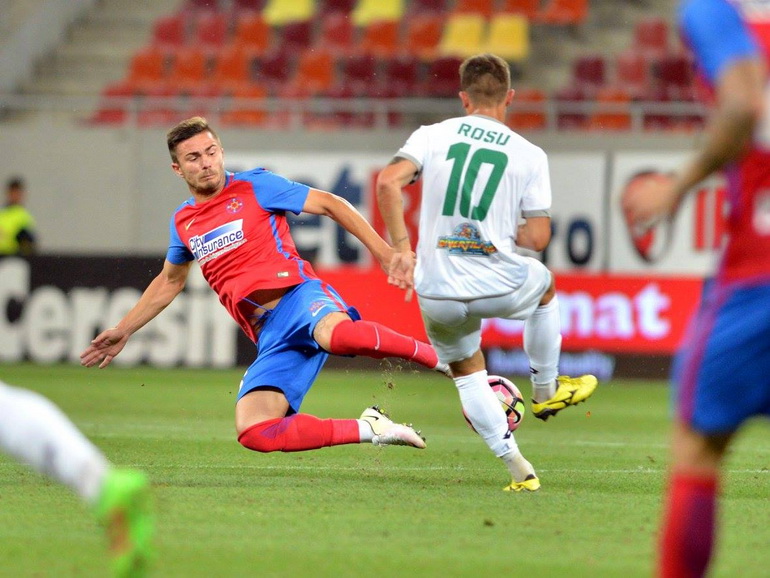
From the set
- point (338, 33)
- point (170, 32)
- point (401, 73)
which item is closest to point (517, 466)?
point (401, 73)

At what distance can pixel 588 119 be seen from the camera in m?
17.2

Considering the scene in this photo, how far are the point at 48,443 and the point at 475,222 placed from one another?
119 inches

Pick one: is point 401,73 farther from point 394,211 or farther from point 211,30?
point 394,211

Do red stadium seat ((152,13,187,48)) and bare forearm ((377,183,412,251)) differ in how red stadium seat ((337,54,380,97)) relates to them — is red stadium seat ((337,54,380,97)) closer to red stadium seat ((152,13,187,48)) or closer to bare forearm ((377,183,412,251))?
red stadium seat ((152,13,187,48))

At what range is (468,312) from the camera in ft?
20.3

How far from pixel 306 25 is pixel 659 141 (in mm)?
6805

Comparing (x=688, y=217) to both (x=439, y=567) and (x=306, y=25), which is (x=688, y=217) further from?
(x=439, y=567)

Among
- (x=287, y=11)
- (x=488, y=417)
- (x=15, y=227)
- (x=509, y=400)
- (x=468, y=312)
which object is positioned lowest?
(x=15, y=227)

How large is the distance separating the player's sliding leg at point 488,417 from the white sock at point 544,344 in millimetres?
445

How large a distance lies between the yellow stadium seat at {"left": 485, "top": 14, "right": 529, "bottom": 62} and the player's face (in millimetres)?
12870

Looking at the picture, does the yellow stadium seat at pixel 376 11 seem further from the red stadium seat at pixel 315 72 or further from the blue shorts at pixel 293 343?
the blue shorts at pixel 293 343

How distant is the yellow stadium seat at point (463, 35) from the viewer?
19.8m

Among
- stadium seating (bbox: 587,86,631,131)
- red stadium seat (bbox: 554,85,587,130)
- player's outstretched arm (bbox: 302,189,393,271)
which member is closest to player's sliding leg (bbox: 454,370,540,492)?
player's outstretched arm (bbox: 302,189,393,271)

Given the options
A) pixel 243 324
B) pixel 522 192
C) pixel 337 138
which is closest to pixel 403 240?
pixel 522 192
